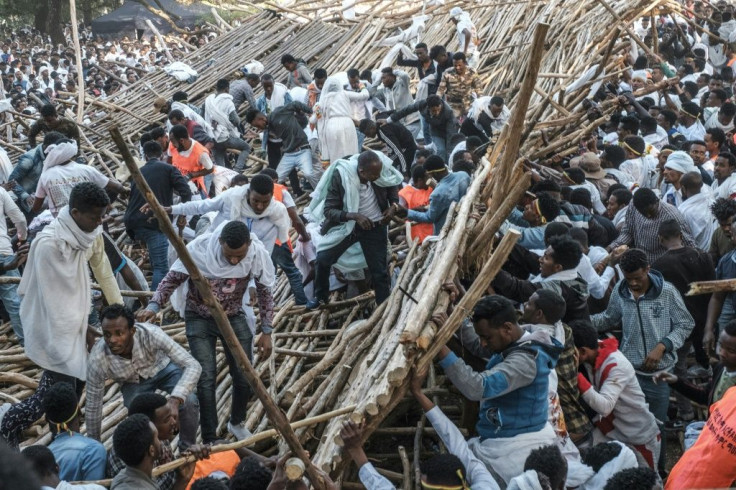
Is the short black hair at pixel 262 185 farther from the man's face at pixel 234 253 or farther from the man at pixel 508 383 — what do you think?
the man at pixel 508 383

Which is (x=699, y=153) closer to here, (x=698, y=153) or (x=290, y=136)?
(x=698, y=153)

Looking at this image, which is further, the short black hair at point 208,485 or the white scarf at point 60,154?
the white scarf at point 60,154

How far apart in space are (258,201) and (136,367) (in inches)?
76.0

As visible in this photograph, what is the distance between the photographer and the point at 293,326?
251 inches

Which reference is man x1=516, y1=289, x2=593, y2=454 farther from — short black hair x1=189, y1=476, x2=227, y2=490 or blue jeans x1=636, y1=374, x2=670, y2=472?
short black hair x1=189, y1=476, x2=227, y2=490

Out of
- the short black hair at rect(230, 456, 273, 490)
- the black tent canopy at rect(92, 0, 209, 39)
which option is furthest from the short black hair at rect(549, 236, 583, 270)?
the black tent canopy at rect(92, 0, 209, 39)

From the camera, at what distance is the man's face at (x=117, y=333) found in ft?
13.2

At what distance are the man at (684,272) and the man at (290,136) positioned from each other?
5012 millimetres

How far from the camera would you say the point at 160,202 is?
7.04 meters

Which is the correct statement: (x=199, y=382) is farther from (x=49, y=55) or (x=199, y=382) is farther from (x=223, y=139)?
(x=49, y=55)

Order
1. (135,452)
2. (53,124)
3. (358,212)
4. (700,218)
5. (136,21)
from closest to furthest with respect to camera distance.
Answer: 1. (135,452)
2. (700,218)
3. (358,212)
4. (53,124)
5. (136,21)

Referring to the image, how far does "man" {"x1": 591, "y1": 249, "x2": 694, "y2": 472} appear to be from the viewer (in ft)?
15.6

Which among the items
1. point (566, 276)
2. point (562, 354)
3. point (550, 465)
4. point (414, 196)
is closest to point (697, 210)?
point (566, 276)

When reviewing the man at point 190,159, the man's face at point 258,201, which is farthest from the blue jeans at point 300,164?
the man's face at point 258,201
